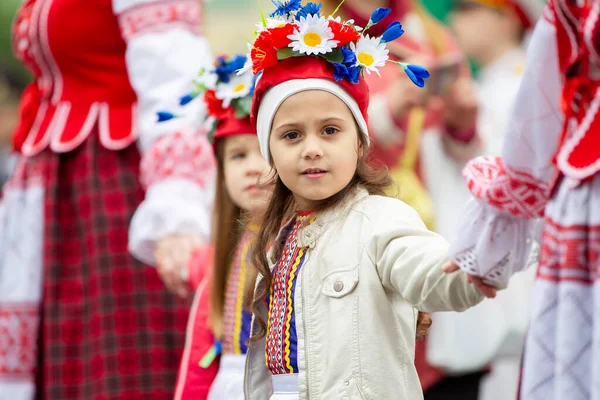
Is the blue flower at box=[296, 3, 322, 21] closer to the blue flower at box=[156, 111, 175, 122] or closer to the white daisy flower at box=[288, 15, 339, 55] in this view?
the white daisy flower at box=[288, 15, 339, 55]

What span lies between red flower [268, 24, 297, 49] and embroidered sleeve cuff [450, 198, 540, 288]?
569 mm

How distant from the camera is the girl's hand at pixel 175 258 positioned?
126 inches

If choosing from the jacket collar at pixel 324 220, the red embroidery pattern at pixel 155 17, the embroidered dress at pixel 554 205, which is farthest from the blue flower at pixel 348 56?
the red embroidery pattern at pixel 155 17

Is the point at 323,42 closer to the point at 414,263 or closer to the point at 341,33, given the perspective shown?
the point at 341,33

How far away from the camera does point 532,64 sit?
6.54 feet

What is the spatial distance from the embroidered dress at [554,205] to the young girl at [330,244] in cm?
11

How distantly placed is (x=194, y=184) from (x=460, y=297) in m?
1.51

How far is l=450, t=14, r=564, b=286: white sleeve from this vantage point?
77.9 inches

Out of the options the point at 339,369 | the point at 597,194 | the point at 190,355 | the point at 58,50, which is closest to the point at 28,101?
the point at 58,50

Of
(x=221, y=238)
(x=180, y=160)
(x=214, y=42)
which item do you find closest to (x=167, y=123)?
(x=180, y=160)

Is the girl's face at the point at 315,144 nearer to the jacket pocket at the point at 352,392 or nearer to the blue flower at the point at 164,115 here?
the jacket pocket at the point at 352,392

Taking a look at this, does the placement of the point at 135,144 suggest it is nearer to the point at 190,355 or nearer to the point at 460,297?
the point at 190,355

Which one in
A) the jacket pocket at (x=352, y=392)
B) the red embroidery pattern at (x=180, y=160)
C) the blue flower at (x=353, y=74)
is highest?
the blue flower at (x=353, y=74)

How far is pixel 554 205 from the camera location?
193 cm
